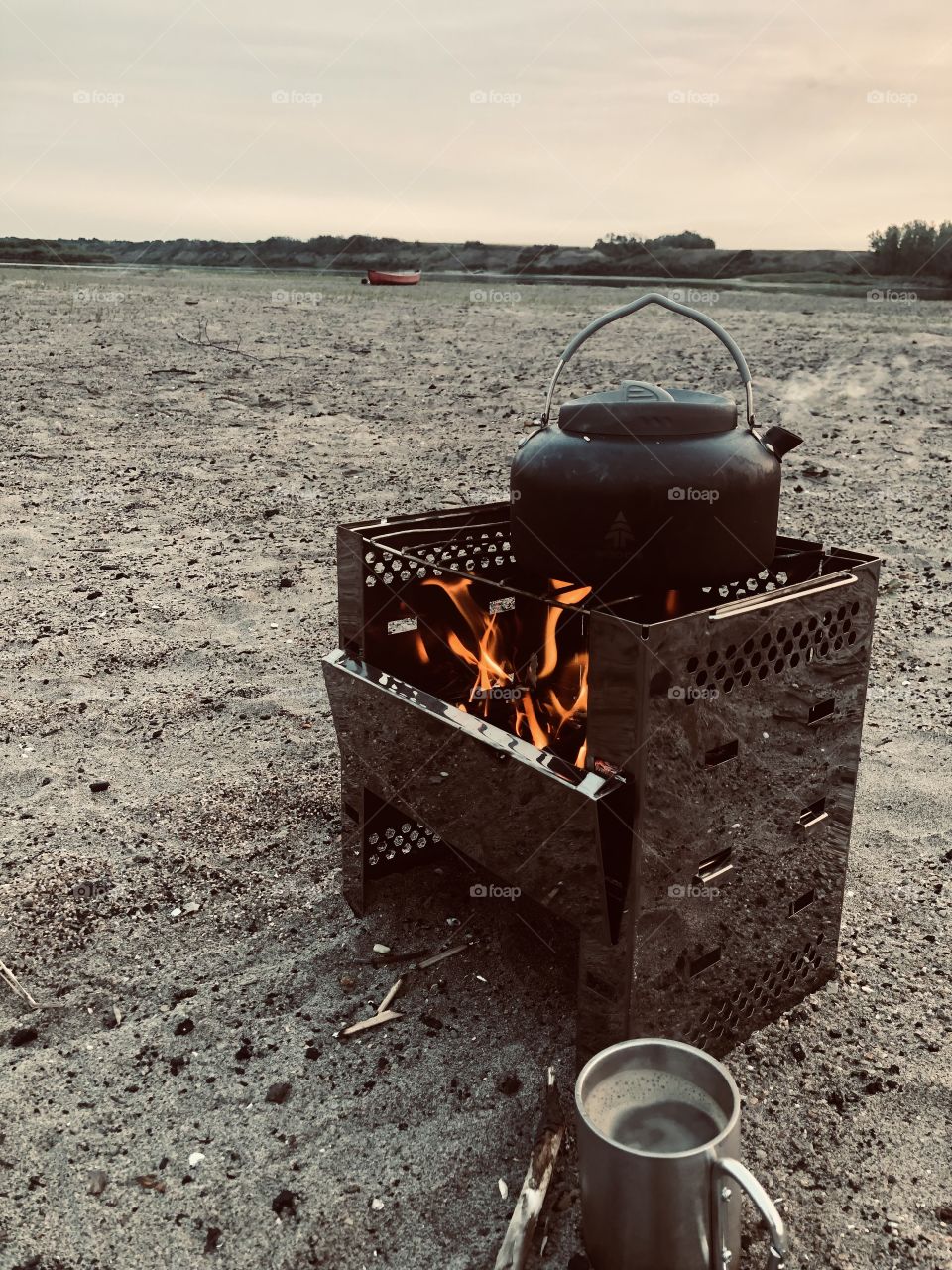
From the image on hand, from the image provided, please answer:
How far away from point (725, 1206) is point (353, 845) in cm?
161

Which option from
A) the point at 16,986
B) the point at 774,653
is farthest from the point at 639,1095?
the point at 16,986

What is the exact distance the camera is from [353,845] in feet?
10.5

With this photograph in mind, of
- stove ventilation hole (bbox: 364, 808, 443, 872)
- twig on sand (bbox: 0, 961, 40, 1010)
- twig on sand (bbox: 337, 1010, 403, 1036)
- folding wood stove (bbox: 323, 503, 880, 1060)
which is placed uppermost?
folding wood stove (bbox: 323, 503, 880, 1060)

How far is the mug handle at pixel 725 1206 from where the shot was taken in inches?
68.6

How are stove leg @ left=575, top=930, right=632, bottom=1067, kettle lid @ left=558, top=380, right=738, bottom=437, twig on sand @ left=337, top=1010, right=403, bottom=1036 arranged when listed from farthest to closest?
1. twig on sand @ left=337, top=1010, right=403, bottom=1036
2. kettle lid @ left=558, top=380, right=738, bottom=437
3. stove leg @ left=575, top=930, right=632, bottom=1067

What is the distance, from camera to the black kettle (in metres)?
2.44

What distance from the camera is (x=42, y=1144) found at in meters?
2.38

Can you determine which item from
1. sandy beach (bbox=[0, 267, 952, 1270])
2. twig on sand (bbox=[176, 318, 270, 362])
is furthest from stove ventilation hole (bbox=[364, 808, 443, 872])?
twig on sand (bbox=[176, 318, 270, 362])

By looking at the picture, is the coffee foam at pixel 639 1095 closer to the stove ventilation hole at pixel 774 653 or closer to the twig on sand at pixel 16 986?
the stove ventilation hole at pixel 774 653

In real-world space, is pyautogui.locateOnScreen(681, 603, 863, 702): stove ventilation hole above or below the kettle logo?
below

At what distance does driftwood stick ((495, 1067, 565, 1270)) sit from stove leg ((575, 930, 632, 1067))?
0.54ft

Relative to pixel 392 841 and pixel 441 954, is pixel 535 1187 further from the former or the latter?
pixel 392 841

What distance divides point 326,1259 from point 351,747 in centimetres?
134

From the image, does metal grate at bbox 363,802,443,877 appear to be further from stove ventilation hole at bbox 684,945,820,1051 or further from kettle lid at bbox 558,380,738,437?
kettle lid at bbox 558,380,738,437
